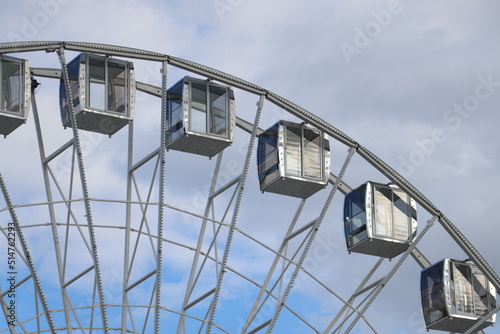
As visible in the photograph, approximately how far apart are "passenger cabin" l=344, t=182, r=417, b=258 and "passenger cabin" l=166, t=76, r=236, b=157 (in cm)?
764

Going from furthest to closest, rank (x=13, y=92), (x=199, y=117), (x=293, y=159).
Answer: (x=293, y=159) → (x=199, y=117) → (x=13, y=92)

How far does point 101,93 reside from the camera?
44.5m

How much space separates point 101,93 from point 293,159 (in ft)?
29.4

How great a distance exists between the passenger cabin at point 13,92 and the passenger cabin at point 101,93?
62.3 inches

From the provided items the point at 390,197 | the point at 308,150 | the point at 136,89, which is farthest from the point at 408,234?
the point at 136,89

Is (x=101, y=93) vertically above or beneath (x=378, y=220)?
above

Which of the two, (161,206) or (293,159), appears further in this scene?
(293,159)

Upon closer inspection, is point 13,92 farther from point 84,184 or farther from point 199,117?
point 199,117

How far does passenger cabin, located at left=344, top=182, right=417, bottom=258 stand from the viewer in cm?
5034

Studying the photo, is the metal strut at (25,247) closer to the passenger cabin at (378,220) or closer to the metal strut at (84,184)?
the metal strut at (84,184)

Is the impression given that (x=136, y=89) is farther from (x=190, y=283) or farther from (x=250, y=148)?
(x=190, y=283)

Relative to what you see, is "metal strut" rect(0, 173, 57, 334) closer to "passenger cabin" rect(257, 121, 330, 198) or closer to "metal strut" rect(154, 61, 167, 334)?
"metal strut" rect(154, 61, 167, 334)

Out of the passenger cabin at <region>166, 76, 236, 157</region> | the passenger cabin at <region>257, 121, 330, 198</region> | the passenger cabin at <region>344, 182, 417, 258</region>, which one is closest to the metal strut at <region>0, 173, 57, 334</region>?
the passenger cabin at <region>166, 76, 236, 157</region>

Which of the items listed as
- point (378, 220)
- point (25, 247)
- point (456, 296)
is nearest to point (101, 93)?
point (25, 247)
